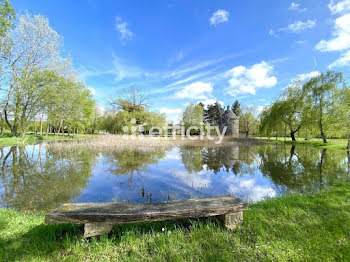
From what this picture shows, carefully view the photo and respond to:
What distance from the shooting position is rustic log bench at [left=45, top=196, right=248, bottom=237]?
185 cm

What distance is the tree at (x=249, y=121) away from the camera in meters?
41.0

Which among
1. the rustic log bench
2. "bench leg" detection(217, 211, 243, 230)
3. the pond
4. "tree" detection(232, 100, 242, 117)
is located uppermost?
"tree" detection(232, 100, 242, 117)

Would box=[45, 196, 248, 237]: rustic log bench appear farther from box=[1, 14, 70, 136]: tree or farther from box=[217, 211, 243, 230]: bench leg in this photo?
box=[1, 14, 70, 136]: tree

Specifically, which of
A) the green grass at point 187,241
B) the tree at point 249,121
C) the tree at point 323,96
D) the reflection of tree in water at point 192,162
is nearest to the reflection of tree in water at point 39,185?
the green grass at point 187,241

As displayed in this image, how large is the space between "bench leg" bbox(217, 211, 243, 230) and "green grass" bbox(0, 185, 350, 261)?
0.29 ft

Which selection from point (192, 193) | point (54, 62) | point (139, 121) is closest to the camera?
point (192, 193)

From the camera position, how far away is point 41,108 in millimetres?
18109

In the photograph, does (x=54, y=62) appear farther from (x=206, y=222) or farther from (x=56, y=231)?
(x=206, y=222)

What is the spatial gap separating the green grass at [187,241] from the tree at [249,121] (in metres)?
41.6

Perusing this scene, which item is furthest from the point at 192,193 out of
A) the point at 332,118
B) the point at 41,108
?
the point at 332,118

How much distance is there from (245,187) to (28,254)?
5334mm

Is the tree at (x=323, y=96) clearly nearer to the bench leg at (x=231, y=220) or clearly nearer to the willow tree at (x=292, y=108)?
the willow tree at (x=292, y=108)

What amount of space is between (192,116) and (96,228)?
130ft

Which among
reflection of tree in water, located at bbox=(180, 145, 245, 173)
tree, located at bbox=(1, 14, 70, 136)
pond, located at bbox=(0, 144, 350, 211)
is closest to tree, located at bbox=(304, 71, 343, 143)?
reflection of tree in water, located at bbox=(180, 145, 245, 173)
